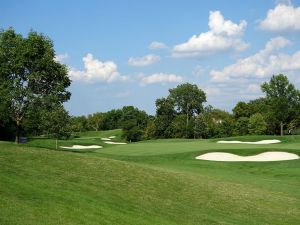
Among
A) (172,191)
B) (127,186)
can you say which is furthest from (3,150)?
(172,191)

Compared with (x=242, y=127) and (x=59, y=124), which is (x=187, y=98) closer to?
(x=242, y=127)

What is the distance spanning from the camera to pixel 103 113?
571 ft

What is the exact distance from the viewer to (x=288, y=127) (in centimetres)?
9681

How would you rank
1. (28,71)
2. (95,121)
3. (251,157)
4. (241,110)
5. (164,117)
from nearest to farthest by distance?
(251,157)
(28,71)
(241,110)
(164,117)
(95,121)

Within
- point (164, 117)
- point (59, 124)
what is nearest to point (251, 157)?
point (59, 124)

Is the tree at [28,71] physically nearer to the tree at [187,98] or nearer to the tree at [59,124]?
the tree at [59,124]

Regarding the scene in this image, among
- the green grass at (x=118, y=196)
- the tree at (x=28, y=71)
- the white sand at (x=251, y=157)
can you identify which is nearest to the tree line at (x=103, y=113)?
the tree at (x=28, y=71)

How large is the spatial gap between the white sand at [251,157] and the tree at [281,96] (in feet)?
175

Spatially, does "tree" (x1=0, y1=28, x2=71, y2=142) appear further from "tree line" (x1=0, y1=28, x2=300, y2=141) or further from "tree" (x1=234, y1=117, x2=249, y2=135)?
"tree" (x1=234, y1=117, x2=249, y2=135)

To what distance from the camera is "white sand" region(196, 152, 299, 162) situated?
37537mm

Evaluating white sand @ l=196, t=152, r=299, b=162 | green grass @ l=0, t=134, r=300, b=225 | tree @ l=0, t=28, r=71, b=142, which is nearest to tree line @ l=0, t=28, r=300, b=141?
tree @ l=0, t=28, r=71, b=142

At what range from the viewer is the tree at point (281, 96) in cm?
9000

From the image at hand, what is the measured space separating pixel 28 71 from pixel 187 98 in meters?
95.0

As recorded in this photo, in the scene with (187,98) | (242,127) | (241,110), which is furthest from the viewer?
(187,98)
